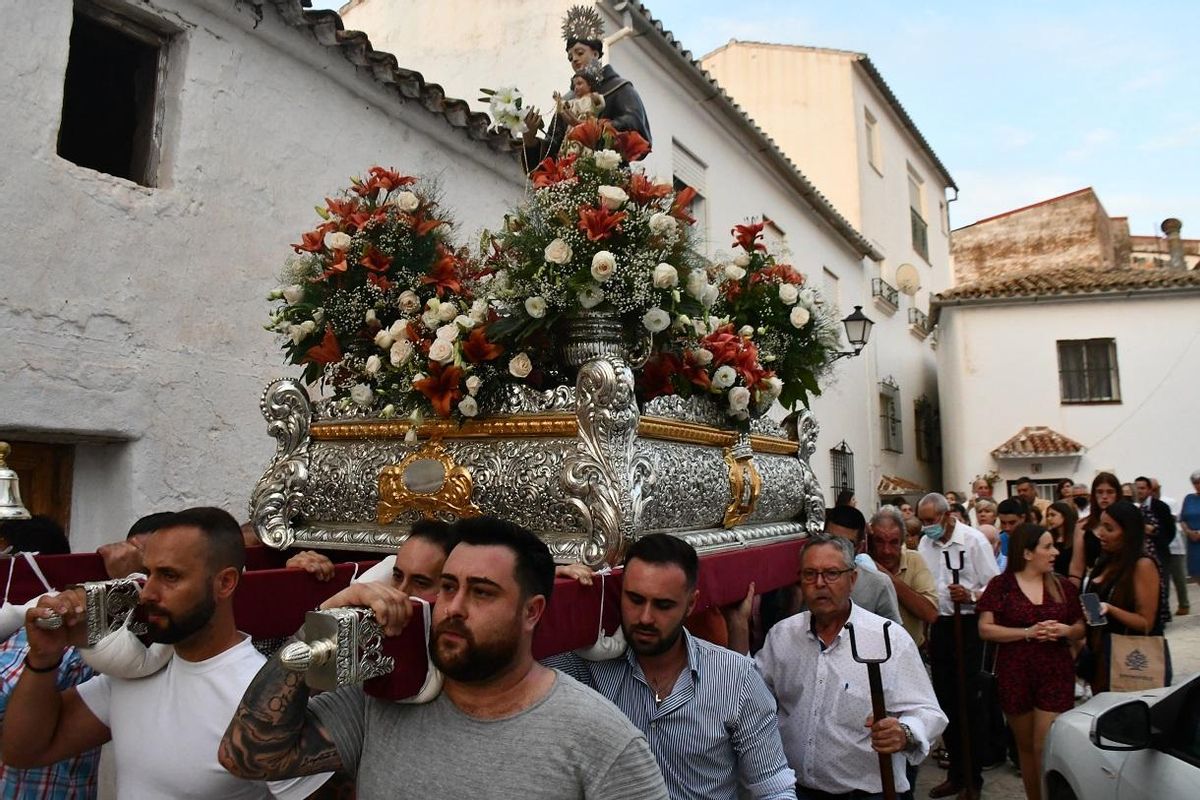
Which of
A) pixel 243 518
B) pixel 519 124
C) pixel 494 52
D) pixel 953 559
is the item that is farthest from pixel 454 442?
pixel 494 52

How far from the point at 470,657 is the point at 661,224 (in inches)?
65.2

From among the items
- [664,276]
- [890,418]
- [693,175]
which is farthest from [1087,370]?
[664,276]

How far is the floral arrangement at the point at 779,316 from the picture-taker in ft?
13.3

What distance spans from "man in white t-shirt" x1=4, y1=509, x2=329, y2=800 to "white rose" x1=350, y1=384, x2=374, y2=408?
1005mm

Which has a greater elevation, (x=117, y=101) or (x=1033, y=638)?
(x=117, y=101)

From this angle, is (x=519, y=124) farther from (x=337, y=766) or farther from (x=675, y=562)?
(x=337, y=766)

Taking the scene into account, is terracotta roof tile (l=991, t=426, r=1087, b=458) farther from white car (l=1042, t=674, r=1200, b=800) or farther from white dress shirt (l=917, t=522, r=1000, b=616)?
white car (l=1042, t=674, r=1200, b=800)

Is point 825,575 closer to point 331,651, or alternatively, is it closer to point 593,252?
point 593,252

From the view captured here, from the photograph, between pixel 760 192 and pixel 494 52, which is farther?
pixel 760 192

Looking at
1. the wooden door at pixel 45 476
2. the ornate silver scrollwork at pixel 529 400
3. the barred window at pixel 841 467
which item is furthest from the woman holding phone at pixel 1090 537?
the barred window at pixel 841 467

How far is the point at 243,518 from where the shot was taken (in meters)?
5.12

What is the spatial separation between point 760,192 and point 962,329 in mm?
6763

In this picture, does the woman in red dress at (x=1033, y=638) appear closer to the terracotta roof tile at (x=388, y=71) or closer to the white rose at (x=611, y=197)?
the white rose at (x=611, y=197)

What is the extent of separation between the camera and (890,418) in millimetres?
17250
